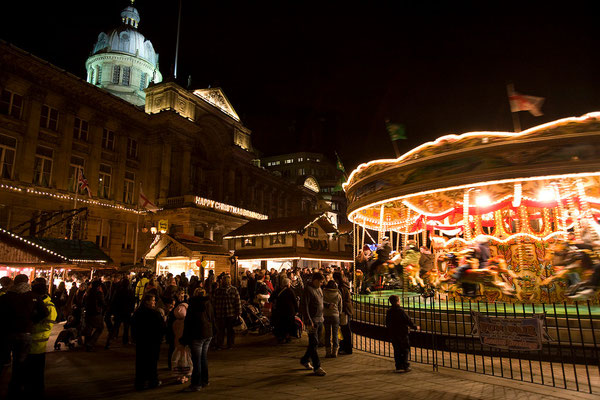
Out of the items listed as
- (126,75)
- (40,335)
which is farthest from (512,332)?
(126,75)

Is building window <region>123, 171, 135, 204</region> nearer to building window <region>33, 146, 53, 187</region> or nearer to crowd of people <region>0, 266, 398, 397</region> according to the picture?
building window <region>33, 146, 53, 187</region>

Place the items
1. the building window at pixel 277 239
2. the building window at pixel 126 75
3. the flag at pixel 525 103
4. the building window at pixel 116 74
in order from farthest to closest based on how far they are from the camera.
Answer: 1. the building window at pixel 126 75
2. the building window at pixel 116 74
3. the building window at pixel 277 239
4. the flag at pixel 525 103

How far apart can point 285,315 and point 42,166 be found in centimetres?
2510

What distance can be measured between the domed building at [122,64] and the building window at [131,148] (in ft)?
30.3

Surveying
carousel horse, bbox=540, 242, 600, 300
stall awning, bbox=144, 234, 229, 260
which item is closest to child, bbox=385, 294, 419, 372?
carousel horse, bbox=540, 242, 600, 300

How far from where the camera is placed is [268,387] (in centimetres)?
595

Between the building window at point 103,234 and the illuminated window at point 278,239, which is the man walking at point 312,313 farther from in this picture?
the building window at point 103,234

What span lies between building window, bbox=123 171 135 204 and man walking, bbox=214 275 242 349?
2630 centimetres

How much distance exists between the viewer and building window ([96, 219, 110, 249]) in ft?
96.2

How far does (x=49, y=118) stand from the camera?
27156 mm

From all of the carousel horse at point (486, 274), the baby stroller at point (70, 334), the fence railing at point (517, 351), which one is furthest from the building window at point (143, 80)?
the carousel horse at point (486, 274)

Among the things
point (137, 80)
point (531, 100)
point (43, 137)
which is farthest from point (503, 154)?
point (137, 80)

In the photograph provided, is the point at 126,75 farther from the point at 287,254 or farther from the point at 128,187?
the point at 287,254

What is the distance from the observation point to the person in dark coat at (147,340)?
611 cm
